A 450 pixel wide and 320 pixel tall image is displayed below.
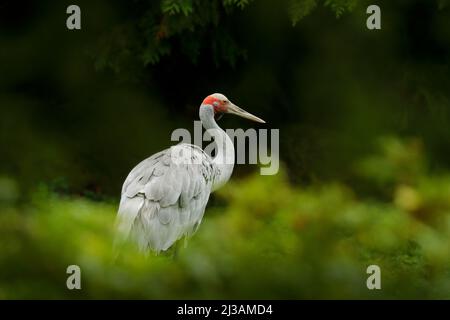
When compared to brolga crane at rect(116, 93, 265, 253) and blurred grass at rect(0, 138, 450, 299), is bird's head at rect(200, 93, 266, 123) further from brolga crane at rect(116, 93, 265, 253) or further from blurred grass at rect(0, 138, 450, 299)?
blurred grass at rect(0, 138, 450, 299)

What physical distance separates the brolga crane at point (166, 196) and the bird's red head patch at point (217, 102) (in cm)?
64

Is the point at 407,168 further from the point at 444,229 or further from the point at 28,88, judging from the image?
the point at 28,88

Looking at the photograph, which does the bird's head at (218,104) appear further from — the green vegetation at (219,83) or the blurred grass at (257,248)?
the blurred grass at (257,248)

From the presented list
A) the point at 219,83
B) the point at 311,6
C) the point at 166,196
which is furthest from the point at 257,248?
the point at 219,83

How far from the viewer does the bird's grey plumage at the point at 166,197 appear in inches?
226

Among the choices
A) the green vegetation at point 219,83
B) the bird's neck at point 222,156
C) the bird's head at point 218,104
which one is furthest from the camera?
the green vegetation at point 219,83

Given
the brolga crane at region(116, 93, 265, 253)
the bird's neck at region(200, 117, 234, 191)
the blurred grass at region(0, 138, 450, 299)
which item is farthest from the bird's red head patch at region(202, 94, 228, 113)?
the blurred grass at region(0, 138, 450, 299)

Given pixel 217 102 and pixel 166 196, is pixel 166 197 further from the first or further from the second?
pixel 217 102

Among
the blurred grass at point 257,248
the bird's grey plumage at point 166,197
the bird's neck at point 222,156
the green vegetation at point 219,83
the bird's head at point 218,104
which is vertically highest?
the green vegetation at point 219,83

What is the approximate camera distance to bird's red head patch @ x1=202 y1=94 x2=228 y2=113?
7203mm

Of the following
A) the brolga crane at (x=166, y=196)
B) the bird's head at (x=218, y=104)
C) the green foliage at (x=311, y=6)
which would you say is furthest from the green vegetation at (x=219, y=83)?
the brolga crane at (x=166, y=196)

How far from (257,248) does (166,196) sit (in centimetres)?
338

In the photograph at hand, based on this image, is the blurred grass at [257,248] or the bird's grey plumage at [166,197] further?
the bird's grey plumage at [166,197]

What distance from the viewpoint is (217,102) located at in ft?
23.7
